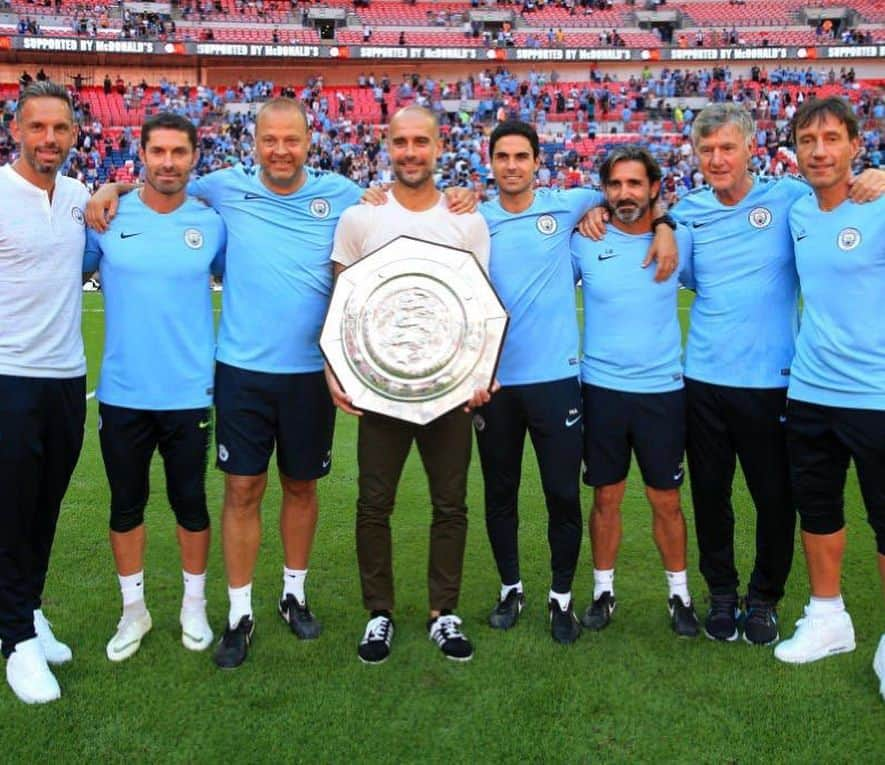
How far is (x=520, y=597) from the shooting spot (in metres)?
4.02

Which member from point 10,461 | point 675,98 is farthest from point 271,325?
point 675,98

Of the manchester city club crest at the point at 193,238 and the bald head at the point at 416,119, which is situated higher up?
the bald head at the point at 416,119

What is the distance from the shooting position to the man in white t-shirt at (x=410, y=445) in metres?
3.46

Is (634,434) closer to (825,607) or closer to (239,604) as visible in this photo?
(825,607)

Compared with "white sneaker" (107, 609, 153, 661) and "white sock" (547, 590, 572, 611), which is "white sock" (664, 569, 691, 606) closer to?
"white sock" (547, 590, 572, 611)

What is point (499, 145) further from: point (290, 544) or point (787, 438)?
point (290, 544)

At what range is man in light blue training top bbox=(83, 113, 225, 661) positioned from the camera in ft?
11.4

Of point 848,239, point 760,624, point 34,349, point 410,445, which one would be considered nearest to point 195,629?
point 410,445

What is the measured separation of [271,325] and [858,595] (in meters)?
3.15

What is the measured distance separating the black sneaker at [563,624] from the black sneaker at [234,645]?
134cm

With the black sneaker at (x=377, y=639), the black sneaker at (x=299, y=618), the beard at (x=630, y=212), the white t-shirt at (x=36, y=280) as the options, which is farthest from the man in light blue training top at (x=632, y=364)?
the white t-shirt at (x=36, y=280)

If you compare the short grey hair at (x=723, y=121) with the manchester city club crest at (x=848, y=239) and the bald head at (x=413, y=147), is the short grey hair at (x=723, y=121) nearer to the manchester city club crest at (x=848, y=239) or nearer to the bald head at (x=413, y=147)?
the manchester city club crest at (x=848, y=239)

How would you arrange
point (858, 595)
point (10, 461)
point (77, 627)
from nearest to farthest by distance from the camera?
point (10, 461)
point (77, 627)
point (858, 595)

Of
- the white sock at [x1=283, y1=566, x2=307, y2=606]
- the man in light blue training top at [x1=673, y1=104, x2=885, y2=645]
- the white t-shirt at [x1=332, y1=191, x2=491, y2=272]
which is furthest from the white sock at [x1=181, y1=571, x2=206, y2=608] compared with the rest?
the man in light blue training top at [x1=673, y1=104, x2=885, y2=645]
